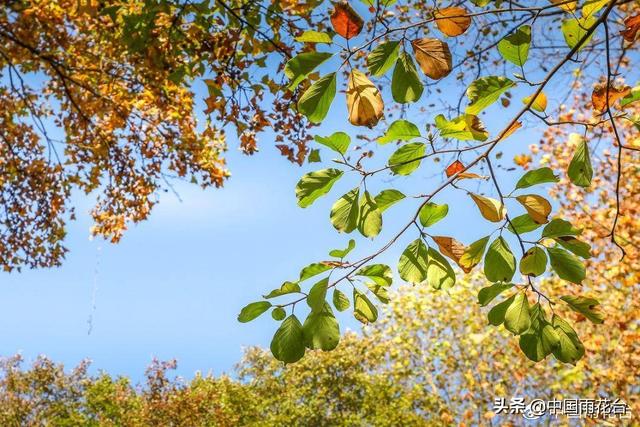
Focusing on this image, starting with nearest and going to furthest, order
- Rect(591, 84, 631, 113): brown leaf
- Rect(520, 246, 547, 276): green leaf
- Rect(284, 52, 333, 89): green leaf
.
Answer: Rect(284, 52, 333, 89): green leaf < Rect(520, 246, 547, 276): green leaf < Rect(591, 84, 631, 113): brown leaf

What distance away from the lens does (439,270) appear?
1270 millimetres

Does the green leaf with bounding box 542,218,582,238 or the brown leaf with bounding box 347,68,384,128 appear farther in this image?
Result: the green leaf with bounding box 542,218,582,238

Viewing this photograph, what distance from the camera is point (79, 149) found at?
308 inches

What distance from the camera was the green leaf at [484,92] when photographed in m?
1.18

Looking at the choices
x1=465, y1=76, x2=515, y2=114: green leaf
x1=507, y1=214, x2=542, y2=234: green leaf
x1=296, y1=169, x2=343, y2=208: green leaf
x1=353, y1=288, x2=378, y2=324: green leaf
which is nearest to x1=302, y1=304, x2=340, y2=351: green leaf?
x1=353, y1=288, x2=378, y2=324: green leaf

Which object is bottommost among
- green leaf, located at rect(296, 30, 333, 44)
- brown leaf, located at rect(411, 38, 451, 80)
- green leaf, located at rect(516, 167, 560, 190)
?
green leaf, located at rect(516, 167, 560, 190)

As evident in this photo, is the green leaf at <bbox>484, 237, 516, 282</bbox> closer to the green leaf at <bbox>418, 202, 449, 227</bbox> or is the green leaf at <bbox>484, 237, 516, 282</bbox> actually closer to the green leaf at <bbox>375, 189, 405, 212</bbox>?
the green leaf at <bbox>418, 202, 449, 227</bbox>

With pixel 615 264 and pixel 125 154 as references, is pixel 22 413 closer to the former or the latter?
pixel 125 154

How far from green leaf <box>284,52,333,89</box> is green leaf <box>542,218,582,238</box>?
0.69 metres

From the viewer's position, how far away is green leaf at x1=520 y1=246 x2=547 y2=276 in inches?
48.9

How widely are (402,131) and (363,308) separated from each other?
0.47 metres

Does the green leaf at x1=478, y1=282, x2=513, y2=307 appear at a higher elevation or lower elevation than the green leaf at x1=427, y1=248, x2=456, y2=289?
lower

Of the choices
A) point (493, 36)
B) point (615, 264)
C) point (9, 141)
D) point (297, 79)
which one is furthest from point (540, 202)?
point (9, 141)

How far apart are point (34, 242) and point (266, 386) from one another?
27.2 ft
